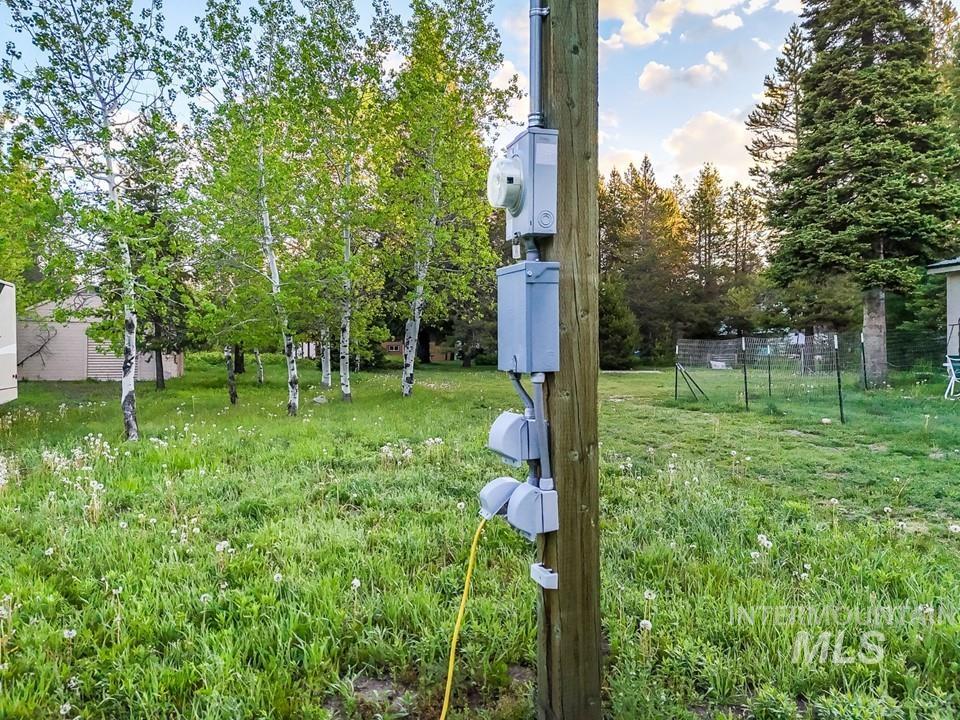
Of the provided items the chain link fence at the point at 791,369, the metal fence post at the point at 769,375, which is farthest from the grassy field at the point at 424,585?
the chain link fence at the point at 791,369

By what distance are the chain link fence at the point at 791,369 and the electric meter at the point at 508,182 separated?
800cm

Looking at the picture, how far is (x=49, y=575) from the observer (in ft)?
8.74

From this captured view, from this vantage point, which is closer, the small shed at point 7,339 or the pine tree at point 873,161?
the small shed at point 7,339

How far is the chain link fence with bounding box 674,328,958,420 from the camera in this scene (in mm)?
9453

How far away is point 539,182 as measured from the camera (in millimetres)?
1449

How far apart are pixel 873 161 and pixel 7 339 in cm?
1484

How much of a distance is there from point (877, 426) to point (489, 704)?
6797 mm

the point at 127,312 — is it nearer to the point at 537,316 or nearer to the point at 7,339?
the point at 7,339

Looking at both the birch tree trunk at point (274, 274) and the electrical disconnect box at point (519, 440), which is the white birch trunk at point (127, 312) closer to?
the birch tree trunk at point (274, 274)

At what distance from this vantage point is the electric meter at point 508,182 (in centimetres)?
146

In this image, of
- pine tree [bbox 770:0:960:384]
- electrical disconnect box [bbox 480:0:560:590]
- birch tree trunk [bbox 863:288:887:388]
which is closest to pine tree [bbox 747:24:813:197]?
pine tree [bbox 770:0:960:384]

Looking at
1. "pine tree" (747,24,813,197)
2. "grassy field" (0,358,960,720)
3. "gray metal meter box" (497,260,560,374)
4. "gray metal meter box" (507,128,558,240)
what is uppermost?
"pine tree" (747,24,813,197)

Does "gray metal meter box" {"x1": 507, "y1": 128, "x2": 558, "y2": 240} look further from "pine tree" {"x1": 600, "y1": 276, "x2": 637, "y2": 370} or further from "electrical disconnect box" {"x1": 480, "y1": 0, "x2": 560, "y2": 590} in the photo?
"pine tree" {"x1": 600, "y1": 276, "x2": 637, "y2": 370}

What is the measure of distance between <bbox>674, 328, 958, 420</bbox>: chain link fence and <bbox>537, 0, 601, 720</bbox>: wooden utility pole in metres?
7.77
